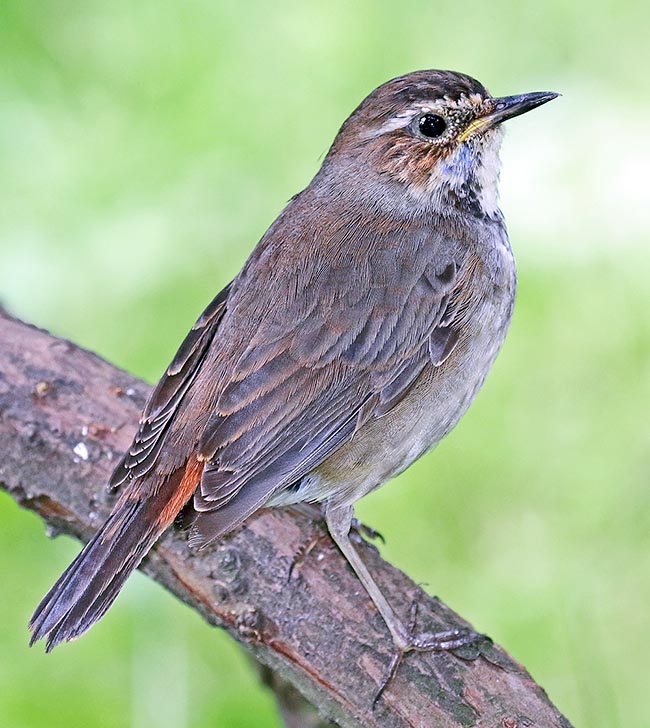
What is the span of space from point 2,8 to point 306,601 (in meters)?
4.86

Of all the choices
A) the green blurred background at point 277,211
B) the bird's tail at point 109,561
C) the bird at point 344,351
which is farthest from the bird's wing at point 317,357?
the green blurred background at point 277,211

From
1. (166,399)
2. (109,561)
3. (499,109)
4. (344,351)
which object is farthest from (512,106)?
(109,561)

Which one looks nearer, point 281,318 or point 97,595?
point 97,595

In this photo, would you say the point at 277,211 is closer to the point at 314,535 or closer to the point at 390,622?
the point at 314,535

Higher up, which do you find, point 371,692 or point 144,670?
point 371,692

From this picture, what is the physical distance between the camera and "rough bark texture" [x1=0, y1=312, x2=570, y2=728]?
13.8 ft

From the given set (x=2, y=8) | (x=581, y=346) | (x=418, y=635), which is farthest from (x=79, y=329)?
(x=418, y=635)

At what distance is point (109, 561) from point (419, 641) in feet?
3.55

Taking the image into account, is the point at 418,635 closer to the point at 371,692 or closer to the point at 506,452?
the point at 371,692

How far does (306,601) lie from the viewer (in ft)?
14.8

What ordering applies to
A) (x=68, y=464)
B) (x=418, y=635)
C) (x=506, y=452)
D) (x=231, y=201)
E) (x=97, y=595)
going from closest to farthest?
(x=97, y=595), (x=418, y=635), (x=68, y=464), (x=506, y=452), (x=231, y=201)

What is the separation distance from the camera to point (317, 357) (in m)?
4.48

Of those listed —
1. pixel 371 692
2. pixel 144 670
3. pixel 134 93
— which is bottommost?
pixel 144 670

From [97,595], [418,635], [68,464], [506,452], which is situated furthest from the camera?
[506,452]
